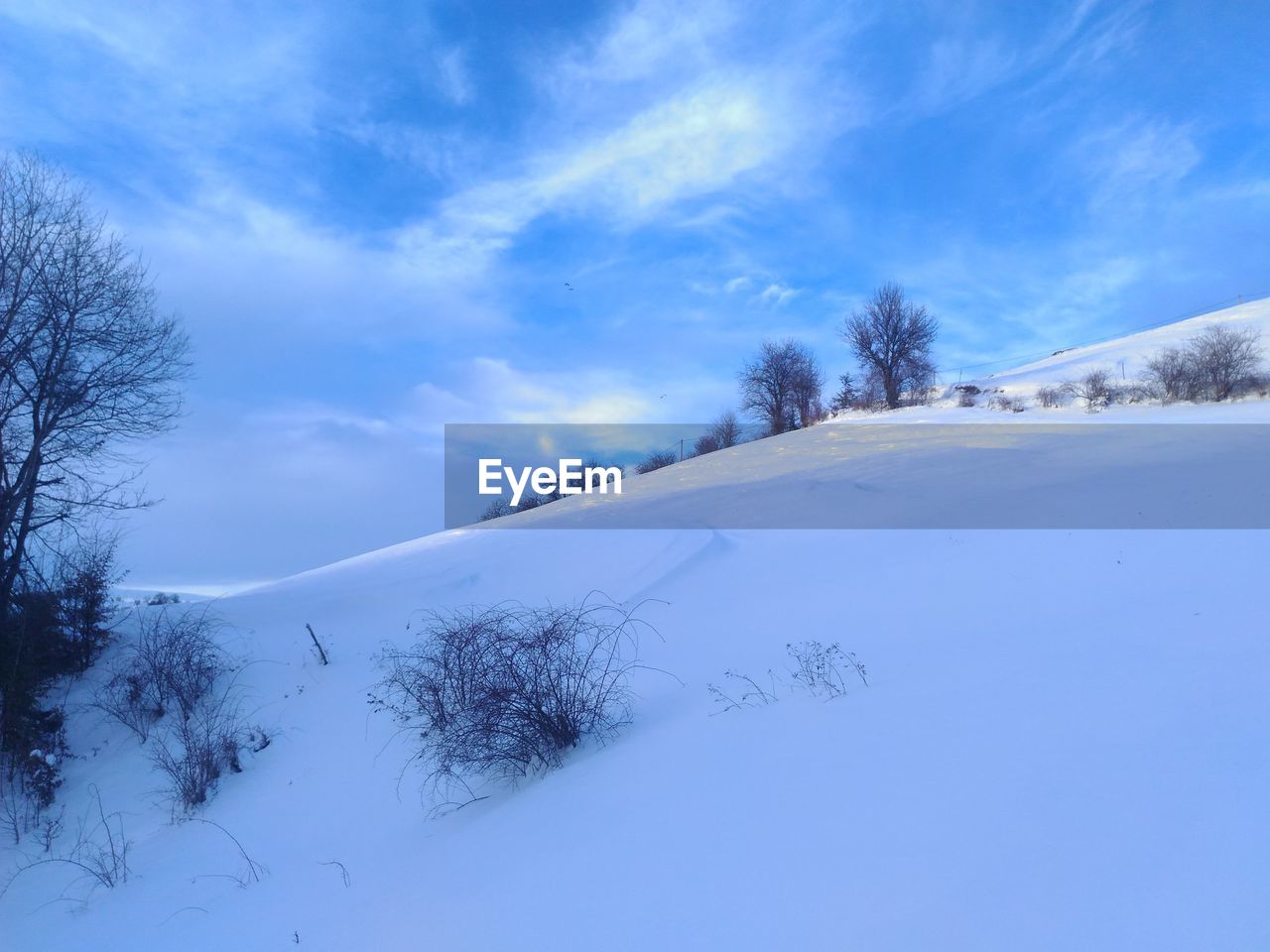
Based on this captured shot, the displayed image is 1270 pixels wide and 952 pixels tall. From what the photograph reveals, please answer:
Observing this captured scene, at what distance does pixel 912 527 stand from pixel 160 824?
37.8 ft

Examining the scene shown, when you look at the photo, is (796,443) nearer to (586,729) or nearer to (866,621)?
(866,621)

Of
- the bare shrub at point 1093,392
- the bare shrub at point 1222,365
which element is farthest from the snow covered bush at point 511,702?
the bare shrub at point 1222,365

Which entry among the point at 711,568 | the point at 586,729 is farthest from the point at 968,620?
the point at 711,568

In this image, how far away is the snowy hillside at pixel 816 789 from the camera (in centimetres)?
281

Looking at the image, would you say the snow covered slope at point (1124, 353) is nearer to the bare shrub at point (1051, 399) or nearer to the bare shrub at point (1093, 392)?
the bare shrub at point (1093, 392)

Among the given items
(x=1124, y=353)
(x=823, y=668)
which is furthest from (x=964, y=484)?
(x=1124, y=353)

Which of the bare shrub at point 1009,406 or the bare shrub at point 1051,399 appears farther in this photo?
the bare shrub at point 1051,399

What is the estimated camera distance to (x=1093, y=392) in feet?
84.8

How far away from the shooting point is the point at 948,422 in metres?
24.1

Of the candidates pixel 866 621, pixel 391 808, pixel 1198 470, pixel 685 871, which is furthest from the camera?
pixel 1198 470

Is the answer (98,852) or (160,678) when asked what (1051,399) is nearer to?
(160,678)

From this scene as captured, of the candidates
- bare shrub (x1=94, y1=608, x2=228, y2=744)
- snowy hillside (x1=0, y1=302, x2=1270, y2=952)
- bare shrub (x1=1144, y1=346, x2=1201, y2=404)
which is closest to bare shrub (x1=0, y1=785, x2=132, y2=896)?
snowy hillside (x1=0, y1=302, x2=1270, y2=952)

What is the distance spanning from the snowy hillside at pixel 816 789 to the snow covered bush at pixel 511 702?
1.09 feet

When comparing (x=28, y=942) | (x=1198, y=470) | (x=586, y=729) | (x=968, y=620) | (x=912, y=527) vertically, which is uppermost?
(x=1198, y=470)
